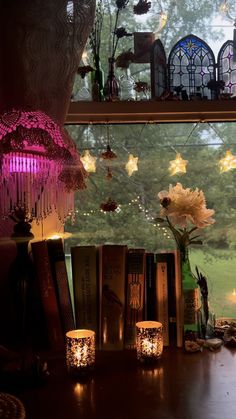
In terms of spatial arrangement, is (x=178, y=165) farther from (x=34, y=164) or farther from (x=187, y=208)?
(x=34, y=164)

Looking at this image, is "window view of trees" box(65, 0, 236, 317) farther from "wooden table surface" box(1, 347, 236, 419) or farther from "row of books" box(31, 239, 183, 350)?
"wooden table surface" box(1, 347, 236, 419)

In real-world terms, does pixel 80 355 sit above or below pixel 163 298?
below

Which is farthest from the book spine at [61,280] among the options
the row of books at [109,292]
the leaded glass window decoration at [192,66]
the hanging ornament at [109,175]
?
the leaded glass window decoration at [192,66]

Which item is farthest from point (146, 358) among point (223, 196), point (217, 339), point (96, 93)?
point (96, 93)

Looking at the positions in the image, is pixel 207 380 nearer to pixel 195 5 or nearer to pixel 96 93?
pixel 96 93

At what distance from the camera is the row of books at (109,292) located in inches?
40.7

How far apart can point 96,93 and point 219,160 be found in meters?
0.49

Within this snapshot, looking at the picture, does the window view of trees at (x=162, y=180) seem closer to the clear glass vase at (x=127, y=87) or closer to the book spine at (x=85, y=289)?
the clear glass vase at (x=127, y=87)

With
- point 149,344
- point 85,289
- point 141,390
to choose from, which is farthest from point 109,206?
point 141,390

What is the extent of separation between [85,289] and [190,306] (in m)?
0.28

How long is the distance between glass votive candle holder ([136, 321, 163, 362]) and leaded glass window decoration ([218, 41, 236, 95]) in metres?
0.75

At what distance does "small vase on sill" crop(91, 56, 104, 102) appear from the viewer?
1.18 m

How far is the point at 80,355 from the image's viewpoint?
904 millimetres

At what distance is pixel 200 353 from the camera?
1016 millimetres
